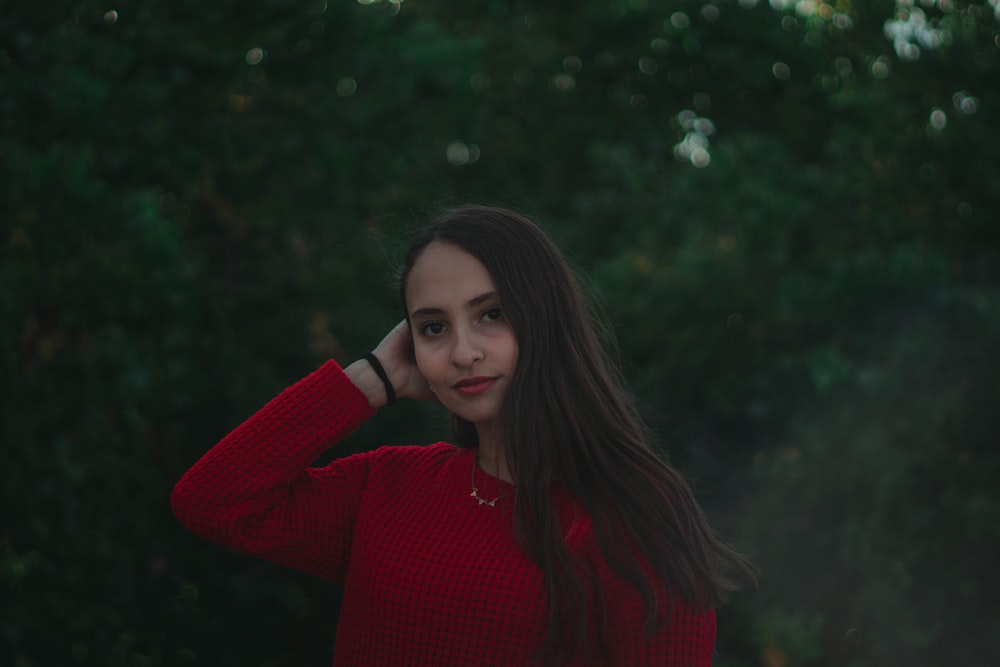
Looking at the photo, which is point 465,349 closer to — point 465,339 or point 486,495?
point 465,339

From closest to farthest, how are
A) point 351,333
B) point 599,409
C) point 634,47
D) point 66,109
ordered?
point 599,409 < point 66,109 < point 351,333 < point 634,47

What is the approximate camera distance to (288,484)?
216 centimetres

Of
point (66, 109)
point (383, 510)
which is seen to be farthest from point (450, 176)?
point (383, 510)

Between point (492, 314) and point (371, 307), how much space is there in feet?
8.35

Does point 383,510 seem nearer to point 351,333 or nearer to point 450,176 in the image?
point 351,333

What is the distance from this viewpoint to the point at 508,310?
6.62ft

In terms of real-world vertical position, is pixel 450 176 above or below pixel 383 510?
above

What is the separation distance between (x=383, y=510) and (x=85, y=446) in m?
1.22

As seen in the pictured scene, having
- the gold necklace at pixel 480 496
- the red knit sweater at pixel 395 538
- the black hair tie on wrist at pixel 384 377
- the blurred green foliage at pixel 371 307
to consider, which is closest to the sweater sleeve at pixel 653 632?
the red knit sweater at pixel 395 538

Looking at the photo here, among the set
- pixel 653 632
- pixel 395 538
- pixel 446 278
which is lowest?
pixel 653 632

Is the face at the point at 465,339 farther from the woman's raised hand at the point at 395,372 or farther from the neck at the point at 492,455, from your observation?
the woman's raised hand at the point at 395,372

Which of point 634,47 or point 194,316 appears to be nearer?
point 194,316

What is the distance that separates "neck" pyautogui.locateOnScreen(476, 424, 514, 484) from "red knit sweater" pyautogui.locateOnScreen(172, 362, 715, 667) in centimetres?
2

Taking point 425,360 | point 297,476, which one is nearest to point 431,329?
point 425,360
